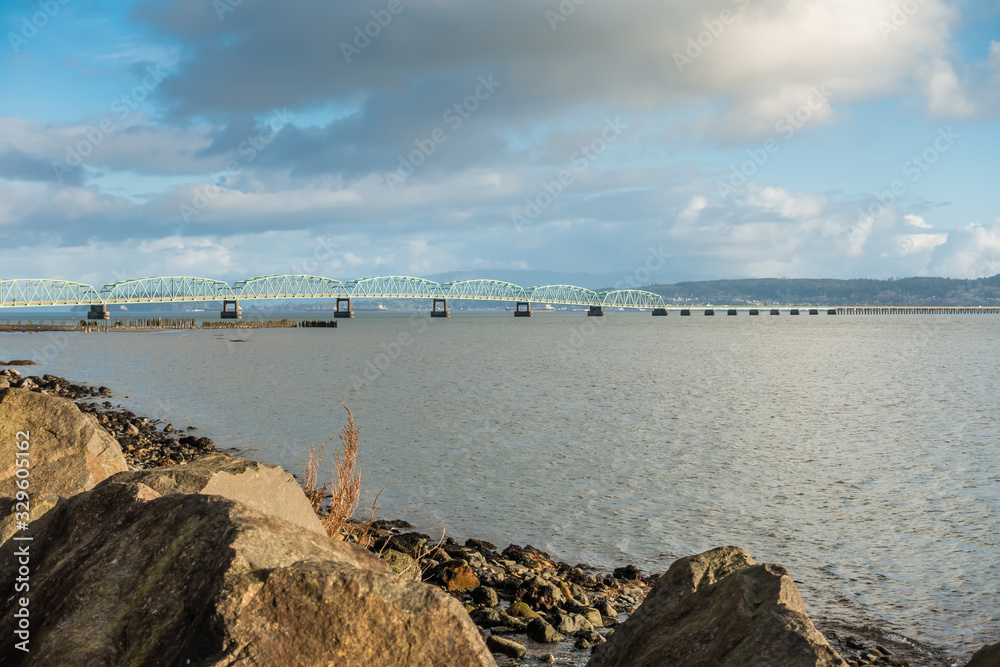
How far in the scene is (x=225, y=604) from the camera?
146 inches

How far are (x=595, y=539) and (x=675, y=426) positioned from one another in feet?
57.4

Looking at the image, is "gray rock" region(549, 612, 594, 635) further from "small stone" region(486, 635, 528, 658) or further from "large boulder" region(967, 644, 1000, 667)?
"large boulder" region(967, 644, 1000, 667)

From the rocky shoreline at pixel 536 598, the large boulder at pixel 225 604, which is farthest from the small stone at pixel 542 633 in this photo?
the large boulder at pixel 225 604

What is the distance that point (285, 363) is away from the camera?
68312 millimetres

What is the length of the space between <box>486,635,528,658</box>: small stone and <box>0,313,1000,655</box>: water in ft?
14.7

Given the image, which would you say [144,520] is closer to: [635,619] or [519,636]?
[635,619]

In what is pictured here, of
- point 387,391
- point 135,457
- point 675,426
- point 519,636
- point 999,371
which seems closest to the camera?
point 519,636

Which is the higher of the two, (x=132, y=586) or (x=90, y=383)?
(x=132, y=586)

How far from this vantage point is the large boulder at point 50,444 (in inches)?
369

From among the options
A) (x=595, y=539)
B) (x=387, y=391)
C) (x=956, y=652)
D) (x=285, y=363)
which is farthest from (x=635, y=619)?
(x=285, y=363)

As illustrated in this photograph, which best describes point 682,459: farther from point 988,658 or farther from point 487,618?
point 988,658

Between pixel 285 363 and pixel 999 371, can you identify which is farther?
pixel 285 363

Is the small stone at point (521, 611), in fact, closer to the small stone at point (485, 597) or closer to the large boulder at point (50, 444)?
the small stone at point (485, 597)

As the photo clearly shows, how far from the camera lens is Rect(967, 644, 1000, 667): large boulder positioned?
4124 millimetres
